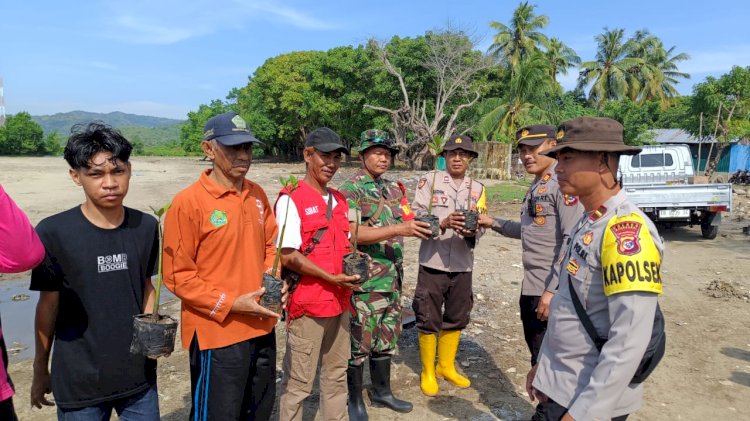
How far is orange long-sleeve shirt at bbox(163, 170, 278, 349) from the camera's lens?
222 cm

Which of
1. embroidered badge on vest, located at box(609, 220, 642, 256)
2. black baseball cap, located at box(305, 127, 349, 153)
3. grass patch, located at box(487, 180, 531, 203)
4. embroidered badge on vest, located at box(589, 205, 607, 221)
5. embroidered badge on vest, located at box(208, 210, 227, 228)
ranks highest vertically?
black baseball cap, located at box(305, 127, 349, 153)

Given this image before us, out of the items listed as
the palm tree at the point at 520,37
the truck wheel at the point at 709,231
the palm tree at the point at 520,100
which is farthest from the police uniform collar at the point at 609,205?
the palm tree at the point at 520,37

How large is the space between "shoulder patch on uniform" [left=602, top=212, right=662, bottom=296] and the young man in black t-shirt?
196 cm

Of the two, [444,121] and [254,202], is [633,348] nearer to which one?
[254,202]

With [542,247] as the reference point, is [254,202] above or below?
above

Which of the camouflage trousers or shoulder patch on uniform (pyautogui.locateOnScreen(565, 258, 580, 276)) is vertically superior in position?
shoulder patch on uniform (pyautogui.locateOnScreen(565, 258, 580, 276))

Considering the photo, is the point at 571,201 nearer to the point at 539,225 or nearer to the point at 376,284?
the point at 539,225

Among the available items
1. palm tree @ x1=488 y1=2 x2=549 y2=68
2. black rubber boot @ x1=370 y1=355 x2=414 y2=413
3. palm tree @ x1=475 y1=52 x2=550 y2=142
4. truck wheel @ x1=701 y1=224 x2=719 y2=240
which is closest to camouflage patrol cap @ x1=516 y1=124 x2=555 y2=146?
black rubber boot @ x1=370 y1=355 x2=414 y2=413

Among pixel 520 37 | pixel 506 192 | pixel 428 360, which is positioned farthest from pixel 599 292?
pixel 520 37

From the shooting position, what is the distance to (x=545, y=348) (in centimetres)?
197

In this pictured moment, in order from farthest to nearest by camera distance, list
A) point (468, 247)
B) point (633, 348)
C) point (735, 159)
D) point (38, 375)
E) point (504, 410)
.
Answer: point (735, 159) → point (468, 247) → point (504, 410) → point (38, 375) → point (633, 348)

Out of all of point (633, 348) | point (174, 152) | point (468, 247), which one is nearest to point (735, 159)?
point (468, 247)

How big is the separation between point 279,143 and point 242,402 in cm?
4293

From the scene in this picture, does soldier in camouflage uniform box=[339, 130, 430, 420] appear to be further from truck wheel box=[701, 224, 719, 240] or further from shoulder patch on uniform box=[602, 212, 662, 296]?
truck wheel box=[701, 224, 719, 240]
